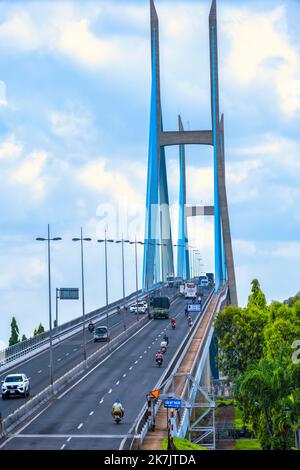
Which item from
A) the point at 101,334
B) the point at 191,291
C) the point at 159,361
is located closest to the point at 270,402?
the point at 159,361

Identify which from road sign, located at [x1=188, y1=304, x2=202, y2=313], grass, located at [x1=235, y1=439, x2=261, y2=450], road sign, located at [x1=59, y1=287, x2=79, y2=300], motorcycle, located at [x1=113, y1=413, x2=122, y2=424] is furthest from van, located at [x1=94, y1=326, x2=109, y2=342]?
motorcycle, located at [x1=113, y1=413, x2=122, y2=424]

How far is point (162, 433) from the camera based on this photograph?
4712 centimetres

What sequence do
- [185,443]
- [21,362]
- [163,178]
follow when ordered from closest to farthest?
[185,443] → [21,362] → [163,178]

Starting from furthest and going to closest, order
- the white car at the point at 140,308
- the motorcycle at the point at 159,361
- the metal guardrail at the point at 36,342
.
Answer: the white car at the point at 140,308 < the metal guardrail at the point at 36,342 < the motorcycle at the point at 159,361

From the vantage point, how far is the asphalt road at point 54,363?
198 ft

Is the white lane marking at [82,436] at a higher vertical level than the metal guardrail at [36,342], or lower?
lower

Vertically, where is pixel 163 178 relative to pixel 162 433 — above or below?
above

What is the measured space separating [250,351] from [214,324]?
6573 millimetres

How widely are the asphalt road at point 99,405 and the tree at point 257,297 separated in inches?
621

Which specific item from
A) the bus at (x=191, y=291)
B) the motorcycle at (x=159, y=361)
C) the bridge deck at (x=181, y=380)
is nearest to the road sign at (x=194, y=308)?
the bridge deck at (x=181, y=380)

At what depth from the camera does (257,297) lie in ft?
351

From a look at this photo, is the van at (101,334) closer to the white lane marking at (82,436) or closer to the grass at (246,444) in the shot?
the grass at (246,444)
